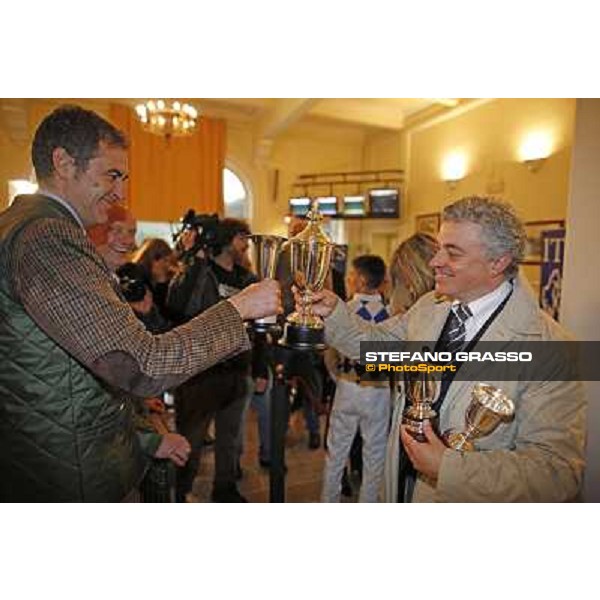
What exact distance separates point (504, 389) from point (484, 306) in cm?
19

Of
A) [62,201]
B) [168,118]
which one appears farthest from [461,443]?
[168,118]

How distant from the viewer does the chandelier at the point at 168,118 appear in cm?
335

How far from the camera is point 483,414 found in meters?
0.89

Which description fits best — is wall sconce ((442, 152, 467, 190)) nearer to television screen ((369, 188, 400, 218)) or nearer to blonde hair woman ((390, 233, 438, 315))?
television screen ((369, 188, 400, 218))

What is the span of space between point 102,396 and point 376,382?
1.13 metres

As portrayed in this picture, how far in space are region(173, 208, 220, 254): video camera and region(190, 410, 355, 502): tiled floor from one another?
1190mm

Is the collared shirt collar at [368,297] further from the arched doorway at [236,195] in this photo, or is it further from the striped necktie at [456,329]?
the arched doorway at [236,195]

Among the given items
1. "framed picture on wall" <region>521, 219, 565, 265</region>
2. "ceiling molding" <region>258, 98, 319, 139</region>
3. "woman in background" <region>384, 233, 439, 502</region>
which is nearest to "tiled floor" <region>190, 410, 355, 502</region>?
"woman in background" <region>384, 233, 439, 502</region>

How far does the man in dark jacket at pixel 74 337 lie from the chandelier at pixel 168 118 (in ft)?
8.83

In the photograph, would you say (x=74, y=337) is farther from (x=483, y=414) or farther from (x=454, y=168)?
(x=454, y=168)

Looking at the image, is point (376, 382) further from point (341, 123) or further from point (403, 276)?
point (341, 123)

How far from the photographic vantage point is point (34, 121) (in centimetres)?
97
